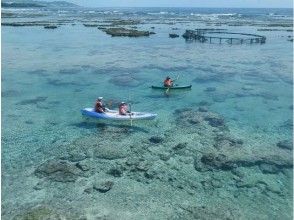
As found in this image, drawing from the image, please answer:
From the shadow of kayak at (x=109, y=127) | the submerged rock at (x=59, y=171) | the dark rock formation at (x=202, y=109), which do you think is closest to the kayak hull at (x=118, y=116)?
the shadow of kayak at (x=109, y=127)

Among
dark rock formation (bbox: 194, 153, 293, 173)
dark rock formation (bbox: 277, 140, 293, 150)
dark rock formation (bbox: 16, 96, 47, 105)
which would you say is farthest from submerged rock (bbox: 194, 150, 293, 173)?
dark rock formation (bbox: 16, 96, 47, 105)

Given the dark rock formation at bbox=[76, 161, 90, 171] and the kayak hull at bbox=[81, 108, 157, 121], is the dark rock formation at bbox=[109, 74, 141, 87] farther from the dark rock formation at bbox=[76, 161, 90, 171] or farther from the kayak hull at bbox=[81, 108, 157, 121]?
the dark rock formation at bbox=[76, 161, 90, 171]

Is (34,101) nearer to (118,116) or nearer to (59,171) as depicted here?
(118,116)

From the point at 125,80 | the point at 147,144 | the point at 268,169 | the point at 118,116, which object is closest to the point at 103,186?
the point at 147,144

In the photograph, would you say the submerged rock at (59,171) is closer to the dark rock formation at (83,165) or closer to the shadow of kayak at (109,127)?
the dark rock formation at (83,165)

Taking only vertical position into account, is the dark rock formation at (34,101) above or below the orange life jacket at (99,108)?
below

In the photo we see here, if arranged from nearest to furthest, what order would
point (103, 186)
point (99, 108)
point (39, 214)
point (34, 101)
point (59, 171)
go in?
1. point (39, 214)
2. point (103, 186)
3. point (59, 171)
4. point (99, 108)
5. point (34, 101)
